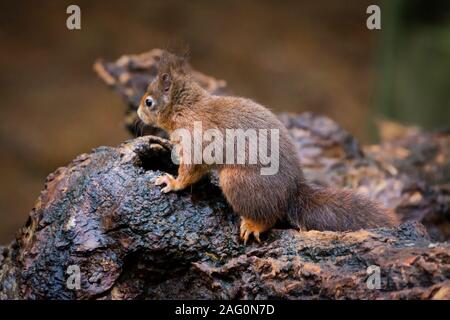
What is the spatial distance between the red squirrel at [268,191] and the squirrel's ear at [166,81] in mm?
238

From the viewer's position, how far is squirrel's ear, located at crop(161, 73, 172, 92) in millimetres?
3355

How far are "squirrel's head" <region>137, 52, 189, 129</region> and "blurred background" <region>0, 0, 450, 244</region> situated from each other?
154 inches

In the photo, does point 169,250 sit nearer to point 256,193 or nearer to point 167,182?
point 167,182

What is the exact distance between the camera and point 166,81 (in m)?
3.37

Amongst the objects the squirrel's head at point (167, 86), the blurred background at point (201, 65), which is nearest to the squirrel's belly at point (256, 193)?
the squirrel's head at point (167, 86)

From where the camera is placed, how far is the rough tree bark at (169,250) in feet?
8.00

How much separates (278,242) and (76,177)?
1021 mm

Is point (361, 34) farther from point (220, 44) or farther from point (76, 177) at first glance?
point (76, 177)

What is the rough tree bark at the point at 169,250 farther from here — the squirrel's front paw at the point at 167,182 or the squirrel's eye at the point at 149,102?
the squirrel's eye at the point at 149,102

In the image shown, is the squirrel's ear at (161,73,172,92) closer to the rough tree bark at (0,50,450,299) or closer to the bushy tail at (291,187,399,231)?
the rough tree bark at (0,50,450,299)

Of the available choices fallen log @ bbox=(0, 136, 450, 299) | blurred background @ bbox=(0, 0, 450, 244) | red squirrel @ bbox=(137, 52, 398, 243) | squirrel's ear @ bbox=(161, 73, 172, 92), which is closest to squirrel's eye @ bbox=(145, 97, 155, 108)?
squirrel's ear @ bbox=(161, 73, 172, 92)

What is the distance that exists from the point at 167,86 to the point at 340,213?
1.16m

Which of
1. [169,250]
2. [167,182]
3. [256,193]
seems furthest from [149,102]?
[169,250]
